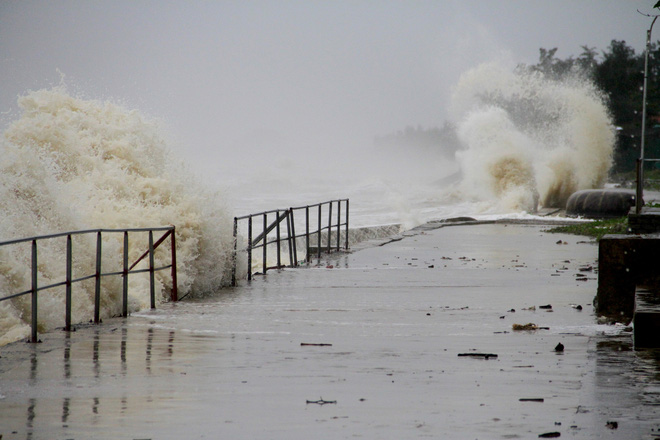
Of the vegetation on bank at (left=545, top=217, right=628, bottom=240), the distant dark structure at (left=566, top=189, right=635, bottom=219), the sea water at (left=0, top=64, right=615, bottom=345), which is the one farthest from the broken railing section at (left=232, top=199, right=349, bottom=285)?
the distant dark structure at (left=566, top=189, right=635, bottom=219)

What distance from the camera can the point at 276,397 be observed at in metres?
6.32

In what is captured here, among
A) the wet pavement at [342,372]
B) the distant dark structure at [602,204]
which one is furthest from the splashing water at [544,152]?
the wet pavement at [342,372]

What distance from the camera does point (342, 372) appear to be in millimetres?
7293

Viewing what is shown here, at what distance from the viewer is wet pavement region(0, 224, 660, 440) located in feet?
18.0

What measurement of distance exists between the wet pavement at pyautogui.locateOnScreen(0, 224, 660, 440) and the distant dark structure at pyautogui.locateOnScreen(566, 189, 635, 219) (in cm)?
2235

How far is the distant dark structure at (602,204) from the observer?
113ft

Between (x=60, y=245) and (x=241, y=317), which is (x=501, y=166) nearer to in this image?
(x=60, y=245)

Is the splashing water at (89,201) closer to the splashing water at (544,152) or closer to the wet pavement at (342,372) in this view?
the wet pavement at (342,372)

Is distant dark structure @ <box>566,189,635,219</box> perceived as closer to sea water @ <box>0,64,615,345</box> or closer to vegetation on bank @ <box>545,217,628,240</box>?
vegetation on bank @ <box>545,217,628,240</box>

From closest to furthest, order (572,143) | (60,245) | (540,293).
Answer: (540,293)
(60,245)
(572,143)

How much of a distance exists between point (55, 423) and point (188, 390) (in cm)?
122

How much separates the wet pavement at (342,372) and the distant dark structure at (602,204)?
73.3ft

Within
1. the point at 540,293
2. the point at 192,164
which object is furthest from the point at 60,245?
the point at 540,293

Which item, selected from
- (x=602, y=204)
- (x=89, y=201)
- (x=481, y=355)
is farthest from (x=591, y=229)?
(x=481, y=355)
